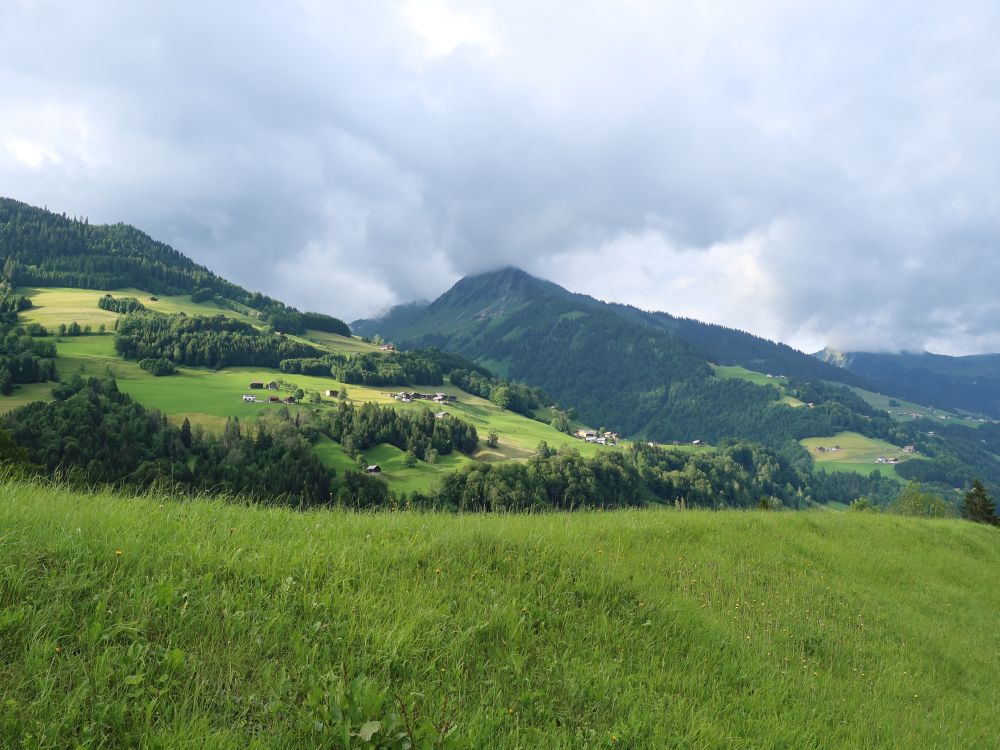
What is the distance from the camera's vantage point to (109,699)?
3764 millimetres

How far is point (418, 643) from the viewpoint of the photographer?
5.33m

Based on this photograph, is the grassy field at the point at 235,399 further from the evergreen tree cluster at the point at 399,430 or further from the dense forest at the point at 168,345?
the dense forest at the point at 168,345

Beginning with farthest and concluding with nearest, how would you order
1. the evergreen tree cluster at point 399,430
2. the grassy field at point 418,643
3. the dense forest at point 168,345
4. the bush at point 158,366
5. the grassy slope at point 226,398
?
the dense forest at point 168,345, the bush at point 158,366, the evergreen tree cluster at point 399,430, the grassy slope at point 226,398, the grassy field at point 418,643

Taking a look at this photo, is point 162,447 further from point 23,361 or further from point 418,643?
point 418,643

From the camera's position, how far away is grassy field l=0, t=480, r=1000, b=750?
158 inches

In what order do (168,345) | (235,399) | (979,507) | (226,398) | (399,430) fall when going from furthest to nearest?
(168,345) → (226,398) → (235,399) → (399,430) → (979,507)

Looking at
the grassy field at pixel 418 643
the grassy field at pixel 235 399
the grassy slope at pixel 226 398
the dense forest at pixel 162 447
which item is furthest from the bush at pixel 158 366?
the grassy field at pixel 418 643

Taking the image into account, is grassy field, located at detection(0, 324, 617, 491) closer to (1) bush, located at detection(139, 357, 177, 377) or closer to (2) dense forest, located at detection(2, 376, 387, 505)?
(1) bush, located at detection(139, 357, 177, 377)

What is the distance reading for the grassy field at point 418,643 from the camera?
13.2 feet

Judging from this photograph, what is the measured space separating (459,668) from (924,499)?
102689 mm

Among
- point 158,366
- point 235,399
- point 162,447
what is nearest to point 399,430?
point 235,399

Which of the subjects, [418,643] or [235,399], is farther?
[235,399]

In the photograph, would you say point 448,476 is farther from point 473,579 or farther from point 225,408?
point 473,579

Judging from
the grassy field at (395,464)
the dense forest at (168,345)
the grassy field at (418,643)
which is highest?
the grassy field at (418,643)
